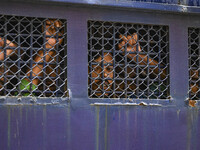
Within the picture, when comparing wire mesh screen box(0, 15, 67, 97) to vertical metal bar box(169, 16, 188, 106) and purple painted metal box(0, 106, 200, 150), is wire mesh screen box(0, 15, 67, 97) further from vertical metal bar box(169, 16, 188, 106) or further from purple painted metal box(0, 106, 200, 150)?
vertical metal bar box(169, 16, 188, 106)

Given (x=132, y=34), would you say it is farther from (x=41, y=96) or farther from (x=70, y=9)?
(x=41, y=96)

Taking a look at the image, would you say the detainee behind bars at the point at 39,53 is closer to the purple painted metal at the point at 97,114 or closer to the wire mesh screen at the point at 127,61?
the purple painted metal at the point at 97,114

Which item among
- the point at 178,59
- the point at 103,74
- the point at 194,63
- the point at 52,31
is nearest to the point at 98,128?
the point at 103,74

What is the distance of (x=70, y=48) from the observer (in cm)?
399

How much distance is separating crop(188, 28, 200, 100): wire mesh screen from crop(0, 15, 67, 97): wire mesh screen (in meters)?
1.55

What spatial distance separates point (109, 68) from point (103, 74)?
12 cm

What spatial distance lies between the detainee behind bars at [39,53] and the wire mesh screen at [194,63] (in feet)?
5.27

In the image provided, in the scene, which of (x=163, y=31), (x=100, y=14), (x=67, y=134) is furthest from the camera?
(x=163, y=31)

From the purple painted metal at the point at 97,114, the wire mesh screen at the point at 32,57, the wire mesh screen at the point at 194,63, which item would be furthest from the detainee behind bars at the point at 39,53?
the wire mesh screen at the point at 194,63

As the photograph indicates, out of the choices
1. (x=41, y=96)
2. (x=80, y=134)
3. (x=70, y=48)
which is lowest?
(x=80, y=134)

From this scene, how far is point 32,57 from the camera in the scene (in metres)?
3.97

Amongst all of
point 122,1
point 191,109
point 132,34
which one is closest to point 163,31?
point 132,34

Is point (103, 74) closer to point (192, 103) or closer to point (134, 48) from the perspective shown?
point (134, 48)

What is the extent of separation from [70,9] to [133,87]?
3.73 feet
